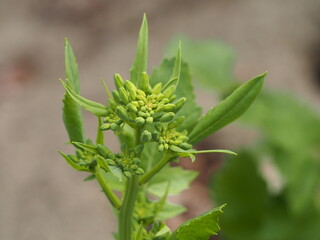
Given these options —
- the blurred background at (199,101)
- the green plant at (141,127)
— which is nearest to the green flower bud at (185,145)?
the green plant at (141,127)

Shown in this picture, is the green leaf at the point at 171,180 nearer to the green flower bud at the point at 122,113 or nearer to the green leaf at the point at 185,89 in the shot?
the green leaf at the point at 185,89

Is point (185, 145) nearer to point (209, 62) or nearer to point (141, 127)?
point (141, 127)

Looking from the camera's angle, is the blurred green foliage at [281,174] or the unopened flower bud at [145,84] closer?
the unopened flower bud at [145,84]

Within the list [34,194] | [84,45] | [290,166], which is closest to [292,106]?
[290,166]

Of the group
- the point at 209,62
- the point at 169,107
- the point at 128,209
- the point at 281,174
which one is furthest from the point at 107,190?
the point at 209,62

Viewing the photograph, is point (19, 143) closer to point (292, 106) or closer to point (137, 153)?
point (292, 106)
